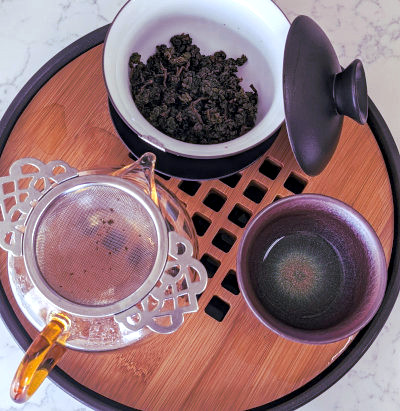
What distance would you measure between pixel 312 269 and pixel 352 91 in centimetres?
28

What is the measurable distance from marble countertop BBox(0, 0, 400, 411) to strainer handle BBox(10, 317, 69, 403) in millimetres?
553

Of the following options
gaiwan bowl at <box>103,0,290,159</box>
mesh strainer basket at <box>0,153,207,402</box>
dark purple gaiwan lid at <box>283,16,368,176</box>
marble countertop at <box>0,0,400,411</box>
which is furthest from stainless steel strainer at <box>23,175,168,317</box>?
marble countertop at <box>0,0,400,411</box>

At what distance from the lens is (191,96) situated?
83 centimetres

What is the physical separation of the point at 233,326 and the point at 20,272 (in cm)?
32

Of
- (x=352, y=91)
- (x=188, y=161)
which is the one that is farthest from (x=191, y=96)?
(x=352, y=91)

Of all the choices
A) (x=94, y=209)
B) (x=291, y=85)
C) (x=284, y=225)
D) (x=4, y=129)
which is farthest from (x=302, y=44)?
(x=4, y=129)

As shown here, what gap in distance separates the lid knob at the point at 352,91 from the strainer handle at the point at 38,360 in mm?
472

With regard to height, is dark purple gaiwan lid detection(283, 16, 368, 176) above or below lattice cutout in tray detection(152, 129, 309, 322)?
above

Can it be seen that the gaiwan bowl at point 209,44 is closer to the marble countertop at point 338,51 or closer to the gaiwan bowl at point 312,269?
the gaiwan bowl at point 312,269

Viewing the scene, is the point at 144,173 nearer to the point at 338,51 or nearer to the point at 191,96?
the point at 191,96

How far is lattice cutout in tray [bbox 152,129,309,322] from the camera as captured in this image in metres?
0.82

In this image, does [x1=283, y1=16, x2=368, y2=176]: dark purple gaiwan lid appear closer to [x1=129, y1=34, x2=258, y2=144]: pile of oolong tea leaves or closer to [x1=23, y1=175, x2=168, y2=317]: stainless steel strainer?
[x1=129, y1=34, x2=258, y2=144]: pile of oolong tea leaves

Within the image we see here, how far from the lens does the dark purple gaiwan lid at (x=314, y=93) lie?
713 millimetres

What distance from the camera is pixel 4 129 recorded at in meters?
0.84
